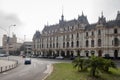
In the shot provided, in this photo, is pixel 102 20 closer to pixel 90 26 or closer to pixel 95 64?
pixel 90 26

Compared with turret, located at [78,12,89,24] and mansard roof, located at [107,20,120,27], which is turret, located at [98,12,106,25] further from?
turret, located at [78,12,89,24]

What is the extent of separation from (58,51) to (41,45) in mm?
20422

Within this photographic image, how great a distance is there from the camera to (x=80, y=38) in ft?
322

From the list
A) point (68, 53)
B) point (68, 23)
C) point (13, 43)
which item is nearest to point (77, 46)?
point (68, 53)

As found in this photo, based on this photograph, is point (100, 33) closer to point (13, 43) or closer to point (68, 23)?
point (68, 23)

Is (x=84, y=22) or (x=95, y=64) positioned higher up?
(x=84, y=22)

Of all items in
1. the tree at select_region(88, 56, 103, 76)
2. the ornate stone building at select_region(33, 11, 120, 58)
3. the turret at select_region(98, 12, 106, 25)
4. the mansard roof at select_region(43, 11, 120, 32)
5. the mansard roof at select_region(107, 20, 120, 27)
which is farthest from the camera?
the turret at select_region(98, 12, 106, 25)

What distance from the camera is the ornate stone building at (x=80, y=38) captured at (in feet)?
274

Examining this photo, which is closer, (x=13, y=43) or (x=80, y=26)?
(x=80, y=26)

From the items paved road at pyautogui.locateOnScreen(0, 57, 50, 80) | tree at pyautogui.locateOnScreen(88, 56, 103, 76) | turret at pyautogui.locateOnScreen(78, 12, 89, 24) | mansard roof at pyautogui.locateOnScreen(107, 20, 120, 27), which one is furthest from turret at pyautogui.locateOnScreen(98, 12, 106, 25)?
tree at pyautogui.locateOnScreen(88, 56, 103, 76)

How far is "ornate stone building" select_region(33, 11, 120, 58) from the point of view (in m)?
83.7

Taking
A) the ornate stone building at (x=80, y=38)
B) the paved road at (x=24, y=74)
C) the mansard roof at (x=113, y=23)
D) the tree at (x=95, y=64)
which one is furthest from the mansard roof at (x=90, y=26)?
the tree at (x=95, y=64)

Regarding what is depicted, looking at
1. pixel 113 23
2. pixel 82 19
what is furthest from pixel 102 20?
pixel 82 19

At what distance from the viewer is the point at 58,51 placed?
370 feet
